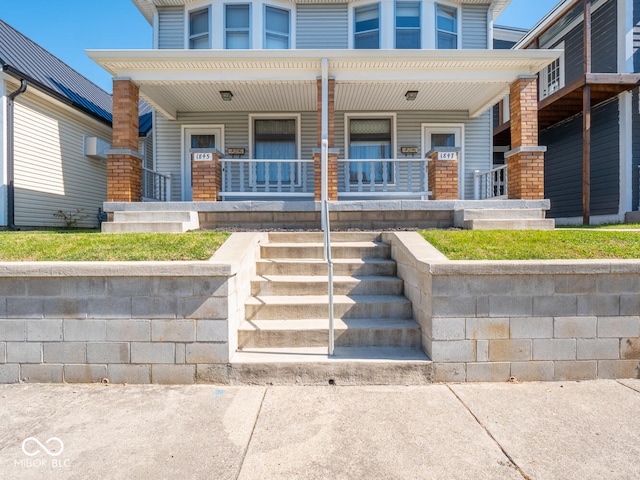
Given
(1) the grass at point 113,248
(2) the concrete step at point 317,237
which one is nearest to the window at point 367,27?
(2) the concrete step at point 317,237

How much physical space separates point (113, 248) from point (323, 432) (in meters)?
3.01

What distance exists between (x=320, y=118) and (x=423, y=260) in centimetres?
460

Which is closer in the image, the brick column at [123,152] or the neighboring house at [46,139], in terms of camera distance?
the brick column at [123,152]

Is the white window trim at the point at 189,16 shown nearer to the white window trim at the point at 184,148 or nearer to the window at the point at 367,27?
the white window trim at the point at 184,148

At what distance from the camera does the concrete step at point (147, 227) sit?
5926mm

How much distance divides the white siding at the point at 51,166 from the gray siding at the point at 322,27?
655cm

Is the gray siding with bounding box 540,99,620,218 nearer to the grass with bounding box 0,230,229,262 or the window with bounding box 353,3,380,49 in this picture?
the window with bounding box 353,3,380,49

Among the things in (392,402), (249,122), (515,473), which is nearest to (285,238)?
(392,402)

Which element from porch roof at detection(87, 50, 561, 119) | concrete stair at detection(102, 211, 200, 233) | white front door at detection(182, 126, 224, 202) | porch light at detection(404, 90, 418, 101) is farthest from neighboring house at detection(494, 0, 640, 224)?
concrete stair at detection(102, 211, 200, 233)

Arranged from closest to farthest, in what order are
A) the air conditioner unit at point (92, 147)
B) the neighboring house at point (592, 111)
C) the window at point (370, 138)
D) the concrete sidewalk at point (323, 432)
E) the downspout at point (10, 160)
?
the concrete sidewalk at point (323, 432) → the downspout at point (10, 160) → the neighboring house at point (592, 111) → the window at point (370, 138) → the air conditioner unit at point (92, 147)

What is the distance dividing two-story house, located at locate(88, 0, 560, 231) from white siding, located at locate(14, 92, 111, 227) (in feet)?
8.27

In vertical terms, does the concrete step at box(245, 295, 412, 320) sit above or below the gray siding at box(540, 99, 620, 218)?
below

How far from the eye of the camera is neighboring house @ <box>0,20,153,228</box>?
8125 mm

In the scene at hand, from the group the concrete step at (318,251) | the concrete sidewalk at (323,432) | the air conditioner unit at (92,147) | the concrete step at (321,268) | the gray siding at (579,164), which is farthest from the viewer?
the air conditioner unit at (92,147)
